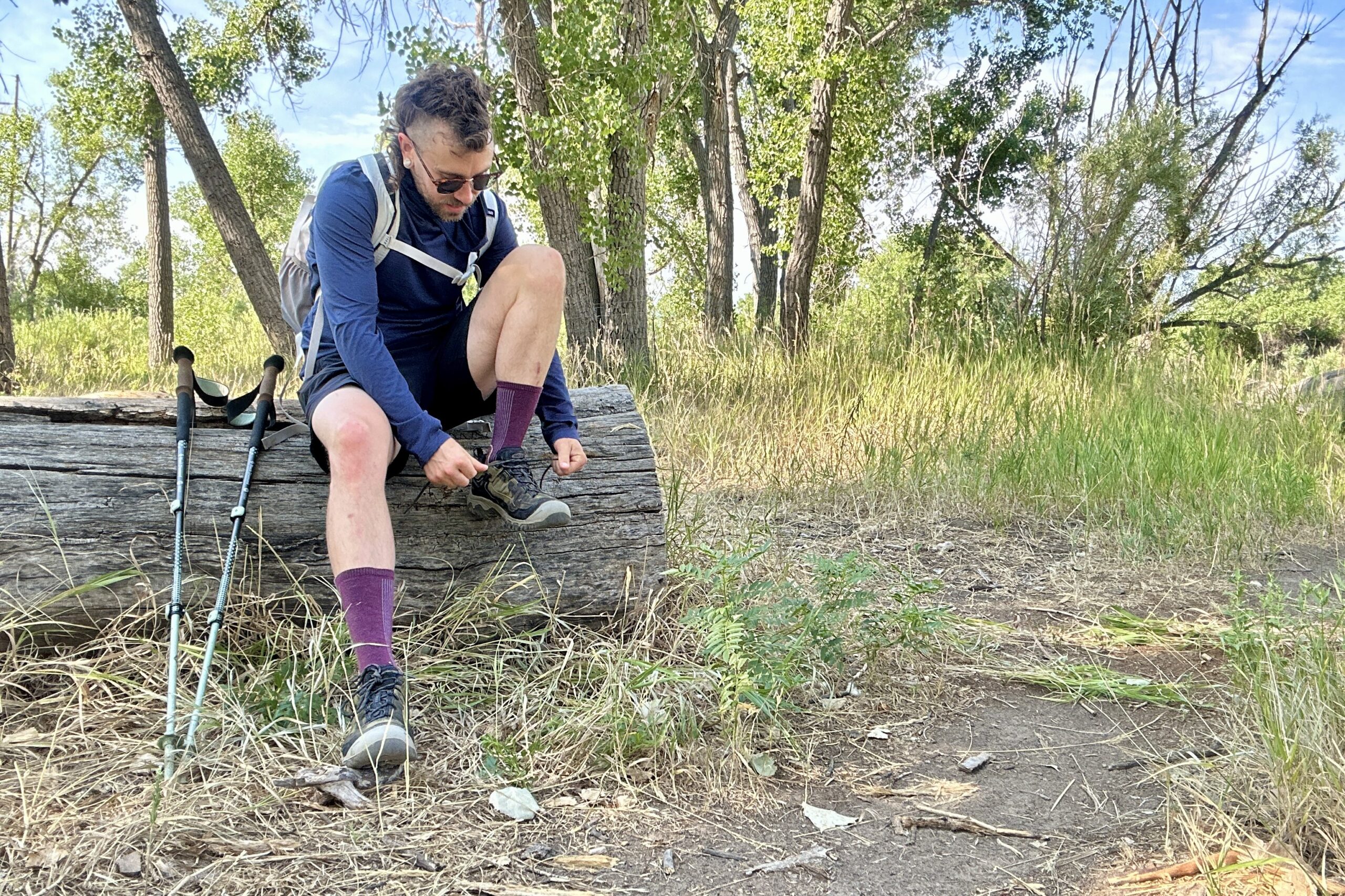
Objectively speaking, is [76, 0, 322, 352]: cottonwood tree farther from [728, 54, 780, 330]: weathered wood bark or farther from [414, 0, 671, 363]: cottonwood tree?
[728, 54, 780, 330]: weathered wood bark

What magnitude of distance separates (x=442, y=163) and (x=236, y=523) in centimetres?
123

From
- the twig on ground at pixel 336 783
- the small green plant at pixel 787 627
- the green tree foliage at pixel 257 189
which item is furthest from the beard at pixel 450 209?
the green tree foliage at pixel 257 189

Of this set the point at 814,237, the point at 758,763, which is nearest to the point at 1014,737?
the point at 758,763

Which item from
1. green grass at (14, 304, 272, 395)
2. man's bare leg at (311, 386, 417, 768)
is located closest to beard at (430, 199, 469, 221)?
man's bare leg at (311, 386, 417, 768)

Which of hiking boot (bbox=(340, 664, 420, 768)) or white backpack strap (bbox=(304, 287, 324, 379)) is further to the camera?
white backpack strap (bbox=(304, 287, 324, 379))

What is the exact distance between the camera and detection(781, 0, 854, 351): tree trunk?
35.3ft

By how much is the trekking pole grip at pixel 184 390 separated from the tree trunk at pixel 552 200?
12.7ft

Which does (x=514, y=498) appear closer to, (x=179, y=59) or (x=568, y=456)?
(x=568, y=456)

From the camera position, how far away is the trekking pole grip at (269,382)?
10.1 ft

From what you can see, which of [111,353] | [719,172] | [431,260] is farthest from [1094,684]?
[111,353]

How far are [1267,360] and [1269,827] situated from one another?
21.5 ft

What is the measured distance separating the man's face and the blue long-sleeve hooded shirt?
94mm

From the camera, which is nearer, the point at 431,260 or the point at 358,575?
the point at 358,575

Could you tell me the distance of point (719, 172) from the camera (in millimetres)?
15078
